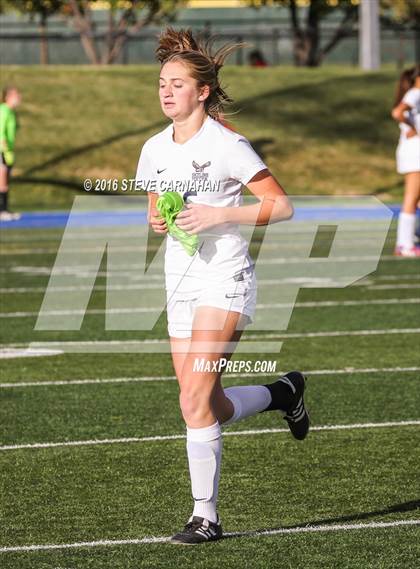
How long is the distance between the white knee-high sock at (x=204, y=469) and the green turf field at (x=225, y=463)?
0.17m

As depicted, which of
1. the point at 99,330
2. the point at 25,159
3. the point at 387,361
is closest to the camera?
the point at 387,361

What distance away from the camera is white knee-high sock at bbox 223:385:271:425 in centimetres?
624

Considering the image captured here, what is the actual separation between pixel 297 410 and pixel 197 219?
1548 millimetres

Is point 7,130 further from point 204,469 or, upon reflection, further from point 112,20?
point 112,20

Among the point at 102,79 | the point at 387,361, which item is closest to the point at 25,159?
the point at 102,79

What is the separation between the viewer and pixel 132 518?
6254 millimetres

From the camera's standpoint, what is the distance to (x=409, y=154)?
17.0 meters

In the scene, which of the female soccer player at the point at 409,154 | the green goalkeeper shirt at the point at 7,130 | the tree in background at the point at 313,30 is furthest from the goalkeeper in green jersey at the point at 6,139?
the tree in background at the point at 313,30

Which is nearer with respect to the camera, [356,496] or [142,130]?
[356,496]

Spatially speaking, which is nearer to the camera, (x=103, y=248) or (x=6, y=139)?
(x=103, y=248)

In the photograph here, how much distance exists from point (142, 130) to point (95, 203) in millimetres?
6053

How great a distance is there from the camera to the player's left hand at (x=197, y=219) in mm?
5652

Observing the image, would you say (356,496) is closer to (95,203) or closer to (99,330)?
(99,330)

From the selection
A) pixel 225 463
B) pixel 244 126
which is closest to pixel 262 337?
pixel 225 463
